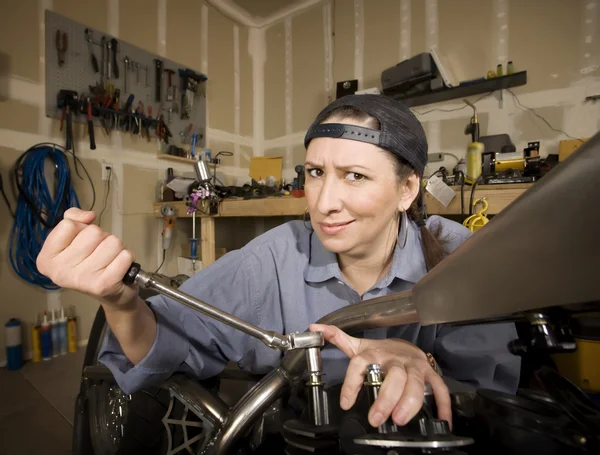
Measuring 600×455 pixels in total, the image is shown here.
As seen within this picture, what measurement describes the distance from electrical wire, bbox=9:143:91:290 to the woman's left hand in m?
1.89

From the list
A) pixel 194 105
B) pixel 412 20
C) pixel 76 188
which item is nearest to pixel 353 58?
pixel 412 20

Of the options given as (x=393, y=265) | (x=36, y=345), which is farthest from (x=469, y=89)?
(x=36, y=345)

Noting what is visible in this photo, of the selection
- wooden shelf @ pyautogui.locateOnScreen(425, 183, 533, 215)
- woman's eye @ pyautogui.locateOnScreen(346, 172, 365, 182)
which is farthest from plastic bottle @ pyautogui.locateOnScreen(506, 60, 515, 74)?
woman's eye @ pyautogui.locateOnScreen(346, 172, 365, 182)

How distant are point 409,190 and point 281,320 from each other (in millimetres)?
465

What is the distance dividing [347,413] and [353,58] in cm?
272

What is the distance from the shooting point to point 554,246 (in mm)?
183

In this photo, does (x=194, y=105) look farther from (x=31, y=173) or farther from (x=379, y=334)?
(x=379, y=334)

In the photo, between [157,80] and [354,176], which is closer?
[354,176]

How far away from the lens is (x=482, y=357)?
0.67 meters

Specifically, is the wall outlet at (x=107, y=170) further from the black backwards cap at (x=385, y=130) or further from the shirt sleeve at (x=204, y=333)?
the black backwards cap at (x=385, y=130)

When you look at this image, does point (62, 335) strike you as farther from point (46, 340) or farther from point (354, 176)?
point (354, 176)

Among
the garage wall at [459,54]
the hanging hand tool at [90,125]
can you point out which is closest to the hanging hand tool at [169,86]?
the hanging hand tool at [90,125]

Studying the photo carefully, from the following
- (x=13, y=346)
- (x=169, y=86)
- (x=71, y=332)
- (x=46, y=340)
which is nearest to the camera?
(x=13, y=346)

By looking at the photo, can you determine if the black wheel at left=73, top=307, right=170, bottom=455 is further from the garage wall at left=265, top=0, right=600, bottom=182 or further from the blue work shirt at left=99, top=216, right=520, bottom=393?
the garage wall at left=265, top=0, right=600, bottom=182
